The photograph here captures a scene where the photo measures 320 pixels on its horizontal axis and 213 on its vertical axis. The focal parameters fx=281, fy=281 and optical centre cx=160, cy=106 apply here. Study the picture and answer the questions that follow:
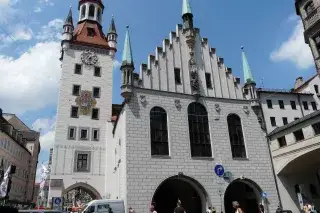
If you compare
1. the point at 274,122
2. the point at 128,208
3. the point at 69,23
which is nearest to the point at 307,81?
the point at 274,122

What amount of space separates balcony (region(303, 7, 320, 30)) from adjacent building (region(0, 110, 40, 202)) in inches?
1579

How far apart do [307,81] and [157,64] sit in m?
26.4

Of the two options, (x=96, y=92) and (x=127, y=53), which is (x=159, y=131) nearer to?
(x=127, y=53)

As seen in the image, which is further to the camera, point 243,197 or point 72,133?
point 72,133

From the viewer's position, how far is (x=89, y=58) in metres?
39.8

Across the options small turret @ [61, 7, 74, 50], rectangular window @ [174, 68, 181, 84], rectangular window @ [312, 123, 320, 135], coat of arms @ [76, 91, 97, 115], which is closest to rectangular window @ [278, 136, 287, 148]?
rectangular window @ [312, 123, 320, 135]

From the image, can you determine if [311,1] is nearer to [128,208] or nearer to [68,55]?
[128,208]

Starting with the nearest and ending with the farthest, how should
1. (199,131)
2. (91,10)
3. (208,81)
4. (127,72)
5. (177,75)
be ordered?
(127,72) < (199,131) < (177,75) < (208,81) < (91,10)

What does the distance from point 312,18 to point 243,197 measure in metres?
17.6

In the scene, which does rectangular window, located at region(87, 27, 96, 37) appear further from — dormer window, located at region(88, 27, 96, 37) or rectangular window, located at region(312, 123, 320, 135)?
rectangular window, located at region(312, 123, 320, 135)

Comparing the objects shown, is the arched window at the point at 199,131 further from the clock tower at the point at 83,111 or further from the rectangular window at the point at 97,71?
the rectangular window at the point at 97,71

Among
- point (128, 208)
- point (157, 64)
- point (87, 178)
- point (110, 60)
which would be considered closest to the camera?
point (128, 208)

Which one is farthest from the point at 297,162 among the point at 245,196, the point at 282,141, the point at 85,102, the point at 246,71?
the point at 85,102

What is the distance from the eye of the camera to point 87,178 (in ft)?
110
